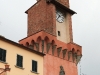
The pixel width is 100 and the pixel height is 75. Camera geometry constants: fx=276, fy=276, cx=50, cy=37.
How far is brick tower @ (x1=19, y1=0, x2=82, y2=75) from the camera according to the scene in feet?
117

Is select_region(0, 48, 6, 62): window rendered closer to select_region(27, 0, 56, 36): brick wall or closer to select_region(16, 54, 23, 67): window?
select_region(16, 54, 23, 67): window

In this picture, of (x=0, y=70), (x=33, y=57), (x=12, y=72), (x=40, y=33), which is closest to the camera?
(x=0, y=70)

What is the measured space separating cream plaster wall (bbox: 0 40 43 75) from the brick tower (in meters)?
1.58

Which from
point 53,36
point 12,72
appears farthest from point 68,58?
point 12,72

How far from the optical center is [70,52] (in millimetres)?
38750

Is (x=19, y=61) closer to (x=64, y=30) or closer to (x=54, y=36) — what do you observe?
(x=54, y=36)

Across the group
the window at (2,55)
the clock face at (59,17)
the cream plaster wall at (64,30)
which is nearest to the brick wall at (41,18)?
the clock face at (59,17)

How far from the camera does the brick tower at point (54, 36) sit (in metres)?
35.7

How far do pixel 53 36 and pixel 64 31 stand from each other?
12.3 feet

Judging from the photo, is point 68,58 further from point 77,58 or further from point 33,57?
point 33,57

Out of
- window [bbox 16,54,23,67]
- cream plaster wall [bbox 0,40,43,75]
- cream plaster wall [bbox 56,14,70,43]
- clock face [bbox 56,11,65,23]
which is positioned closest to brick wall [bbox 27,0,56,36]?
clock face [bbox 56,11,65,23]

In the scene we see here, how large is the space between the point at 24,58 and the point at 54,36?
684 cm

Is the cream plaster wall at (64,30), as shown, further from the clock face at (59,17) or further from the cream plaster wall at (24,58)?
the cream plaster wall at (24,58)

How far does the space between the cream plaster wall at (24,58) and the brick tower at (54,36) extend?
158 cm
